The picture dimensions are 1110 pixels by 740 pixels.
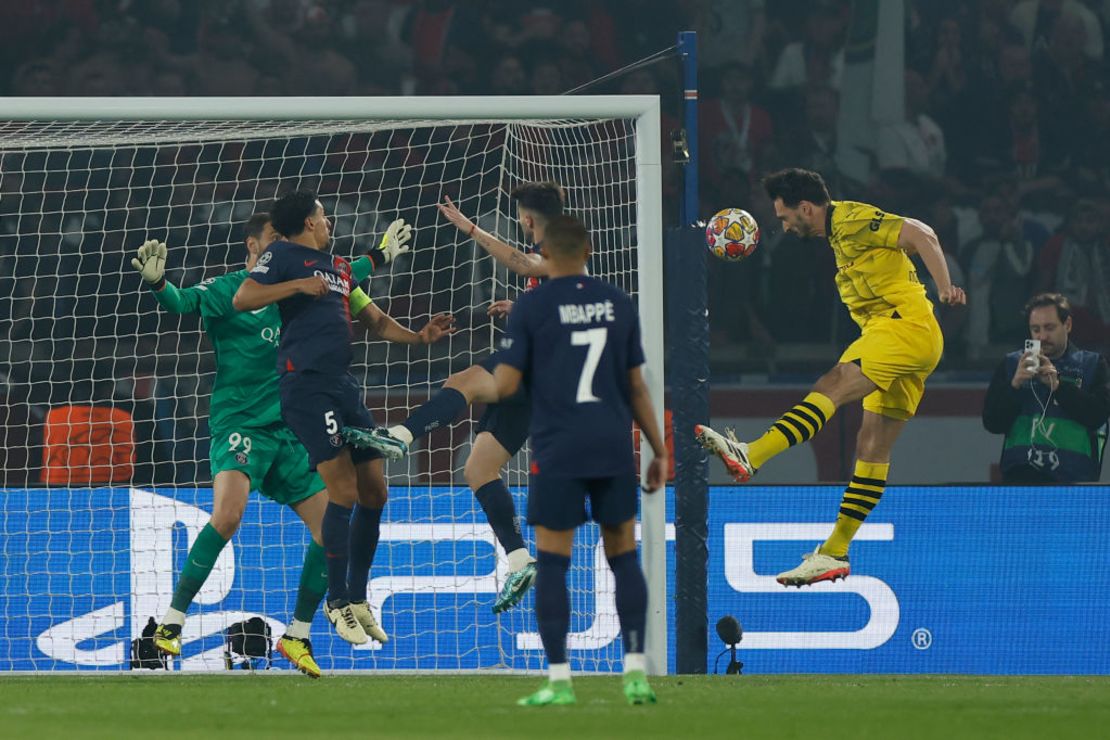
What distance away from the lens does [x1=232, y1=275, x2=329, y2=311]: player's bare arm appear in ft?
25.6

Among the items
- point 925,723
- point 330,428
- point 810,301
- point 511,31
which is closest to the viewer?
point 925,723

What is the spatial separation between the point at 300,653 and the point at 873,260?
331 cm

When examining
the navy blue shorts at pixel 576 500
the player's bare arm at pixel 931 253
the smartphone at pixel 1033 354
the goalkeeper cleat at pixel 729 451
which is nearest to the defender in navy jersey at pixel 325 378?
the goalkeeper cleat at pixel 729 451

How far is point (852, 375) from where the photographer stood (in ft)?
29.1

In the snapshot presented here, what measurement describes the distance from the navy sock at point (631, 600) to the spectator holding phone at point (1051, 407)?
4802mm

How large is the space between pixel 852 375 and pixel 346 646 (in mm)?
3043

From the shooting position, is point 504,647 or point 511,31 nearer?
point 504,647

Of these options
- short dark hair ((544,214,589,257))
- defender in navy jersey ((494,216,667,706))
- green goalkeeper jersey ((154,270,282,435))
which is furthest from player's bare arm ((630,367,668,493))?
green goalkeeper jersey ((154,270,282,435))

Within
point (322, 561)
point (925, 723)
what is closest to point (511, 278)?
point (322, 561)

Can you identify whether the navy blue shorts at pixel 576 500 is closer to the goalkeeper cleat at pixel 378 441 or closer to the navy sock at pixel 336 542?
the goalkeeper cleat at pixel 378 441

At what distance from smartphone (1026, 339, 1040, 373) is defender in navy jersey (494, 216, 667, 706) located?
4.73 m

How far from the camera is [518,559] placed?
8461 mm

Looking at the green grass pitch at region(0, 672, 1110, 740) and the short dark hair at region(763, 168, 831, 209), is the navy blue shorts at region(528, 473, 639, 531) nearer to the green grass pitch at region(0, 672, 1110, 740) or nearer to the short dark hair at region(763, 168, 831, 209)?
the green grass pitch at region(0, 672, 1110, 740)

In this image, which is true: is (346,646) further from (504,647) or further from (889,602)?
(889,602)
